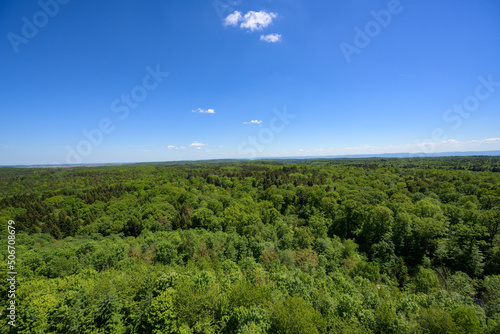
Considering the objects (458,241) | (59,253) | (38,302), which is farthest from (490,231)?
(59,253)

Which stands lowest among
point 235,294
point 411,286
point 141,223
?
point 411,286

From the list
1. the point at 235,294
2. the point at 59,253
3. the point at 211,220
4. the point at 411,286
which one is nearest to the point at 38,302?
the point at 235,294

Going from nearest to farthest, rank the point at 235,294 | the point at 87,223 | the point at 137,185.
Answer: the point at 235,294, the point at 87,223, the point at 137,185

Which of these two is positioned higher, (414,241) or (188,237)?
(188,237)

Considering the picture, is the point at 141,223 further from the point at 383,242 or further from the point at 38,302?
the point at 383,242

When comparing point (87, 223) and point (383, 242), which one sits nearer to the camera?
point (383, 242)

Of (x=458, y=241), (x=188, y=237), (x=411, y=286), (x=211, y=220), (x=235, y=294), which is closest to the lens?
(x=235, y=294)

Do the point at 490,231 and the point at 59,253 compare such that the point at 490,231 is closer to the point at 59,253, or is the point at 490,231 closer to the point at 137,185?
the point at 59,253
